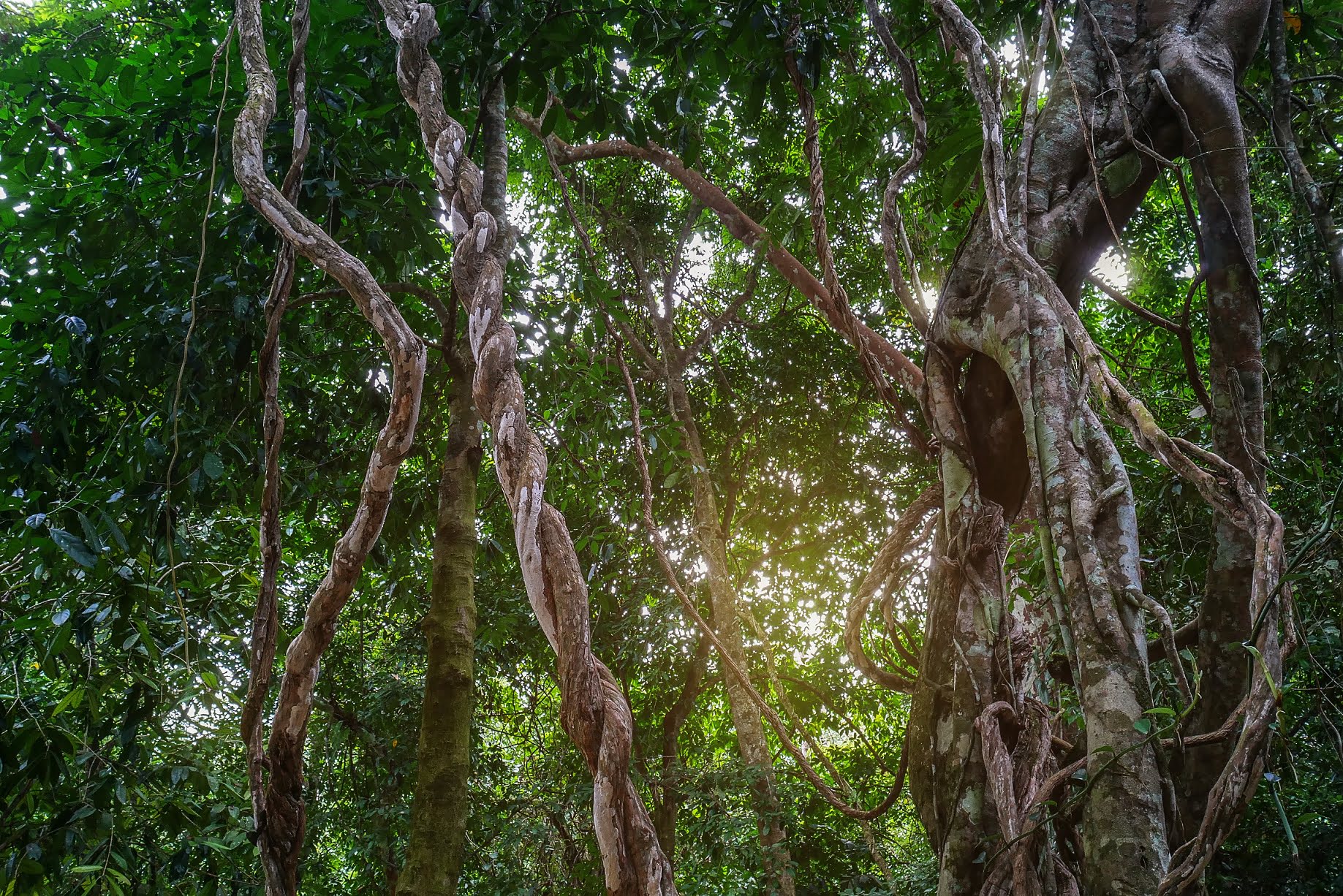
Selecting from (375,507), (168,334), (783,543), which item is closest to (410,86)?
(375,507)

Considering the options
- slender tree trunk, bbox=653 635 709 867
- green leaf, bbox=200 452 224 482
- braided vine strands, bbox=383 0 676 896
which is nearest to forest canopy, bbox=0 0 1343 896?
braided vine strands, bbox=383 0 676 896

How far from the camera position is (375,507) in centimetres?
108

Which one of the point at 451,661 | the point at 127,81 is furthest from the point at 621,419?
the point at 127,81

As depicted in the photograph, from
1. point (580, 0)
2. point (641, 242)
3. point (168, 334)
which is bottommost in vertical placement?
point (168, 334)

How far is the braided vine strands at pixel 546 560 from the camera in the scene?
75cm

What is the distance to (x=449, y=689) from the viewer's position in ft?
6.63

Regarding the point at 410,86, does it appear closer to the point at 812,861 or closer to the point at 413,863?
the point at 413,863

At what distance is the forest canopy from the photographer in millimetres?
1156

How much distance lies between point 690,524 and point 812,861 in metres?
1.92

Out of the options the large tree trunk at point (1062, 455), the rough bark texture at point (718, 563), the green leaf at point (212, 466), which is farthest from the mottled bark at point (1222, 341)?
the green leaf at point (212, 466)

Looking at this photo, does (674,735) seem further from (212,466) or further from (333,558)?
(333,558)

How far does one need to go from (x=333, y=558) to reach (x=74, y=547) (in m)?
0.85

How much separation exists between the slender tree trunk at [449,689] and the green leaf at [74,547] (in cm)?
74

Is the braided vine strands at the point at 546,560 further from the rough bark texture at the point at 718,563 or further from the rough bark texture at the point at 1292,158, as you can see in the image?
the rough bark texture at the point at 1292,158
